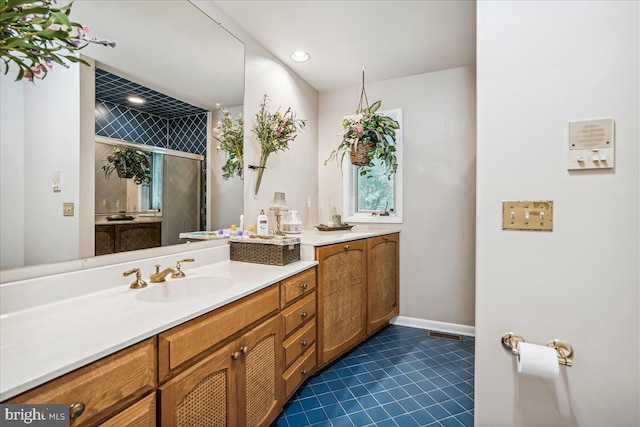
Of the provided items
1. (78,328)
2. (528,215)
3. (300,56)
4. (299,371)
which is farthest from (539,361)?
(300,56)

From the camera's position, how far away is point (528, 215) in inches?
43.5

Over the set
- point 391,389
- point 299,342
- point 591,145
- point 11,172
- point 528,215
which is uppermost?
point 591,145

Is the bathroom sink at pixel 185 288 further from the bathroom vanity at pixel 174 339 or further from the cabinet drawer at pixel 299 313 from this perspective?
the cabinet drawer at pixel 299 313

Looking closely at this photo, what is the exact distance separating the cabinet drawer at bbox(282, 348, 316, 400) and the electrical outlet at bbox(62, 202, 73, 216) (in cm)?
127

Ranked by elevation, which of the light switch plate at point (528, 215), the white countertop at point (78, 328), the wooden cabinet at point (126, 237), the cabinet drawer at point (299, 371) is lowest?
the cabinet drawer at point (299, 371)

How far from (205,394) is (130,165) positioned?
1112 mm

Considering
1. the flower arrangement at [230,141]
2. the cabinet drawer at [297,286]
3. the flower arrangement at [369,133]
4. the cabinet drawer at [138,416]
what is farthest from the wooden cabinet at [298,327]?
the flower arrangement at [369,133]

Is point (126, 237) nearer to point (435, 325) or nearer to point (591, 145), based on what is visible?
point (591, 145)

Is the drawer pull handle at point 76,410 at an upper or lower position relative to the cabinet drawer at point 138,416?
upper

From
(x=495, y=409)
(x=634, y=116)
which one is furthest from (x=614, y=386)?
(x=634, y=116)

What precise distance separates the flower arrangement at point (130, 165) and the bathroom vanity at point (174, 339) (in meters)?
0.43

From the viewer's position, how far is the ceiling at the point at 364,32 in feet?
6.29

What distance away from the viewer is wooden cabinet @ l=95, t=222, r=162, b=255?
1.33 meters

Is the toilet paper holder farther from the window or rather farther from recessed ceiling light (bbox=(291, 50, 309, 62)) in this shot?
recessed ceiling light (bbox=(291, 50, 309, 62))
